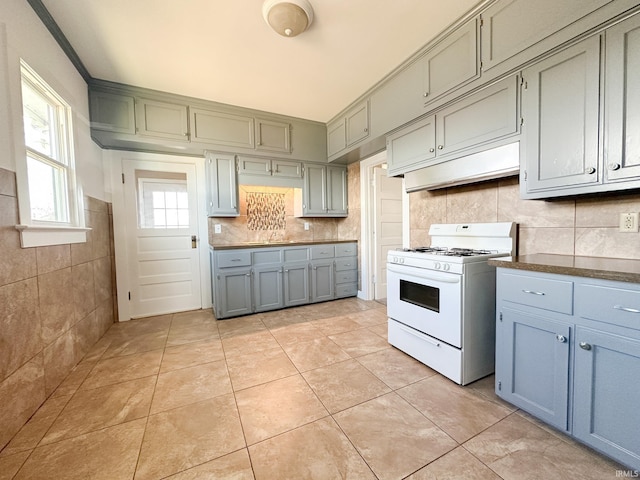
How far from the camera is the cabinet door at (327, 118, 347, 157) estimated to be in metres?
3.34

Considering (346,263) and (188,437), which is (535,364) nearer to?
(188,437)

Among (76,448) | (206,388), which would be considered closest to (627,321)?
(206,388)

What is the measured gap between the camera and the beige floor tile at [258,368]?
1.84 meters

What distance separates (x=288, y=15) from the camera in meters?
1.73

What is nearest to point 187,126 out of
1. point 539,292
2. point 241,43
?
point 241,43

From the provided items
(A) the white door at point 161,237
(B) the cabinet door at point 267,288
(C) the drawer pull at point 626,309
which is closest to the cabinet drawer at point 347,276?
(B) the cabinet door at point 267,288

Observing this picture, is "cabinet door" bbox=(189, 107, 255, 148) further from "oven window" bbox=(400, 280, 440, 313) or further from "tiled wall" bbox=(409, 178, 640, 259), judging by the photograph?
"oven window" bbox=(400, 280, 440, 313)

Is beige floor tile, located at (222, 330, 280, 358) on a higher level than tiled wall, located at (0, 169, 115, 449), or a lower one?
lower

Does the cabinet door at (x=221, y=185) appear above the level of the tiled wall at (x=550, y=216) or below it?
above

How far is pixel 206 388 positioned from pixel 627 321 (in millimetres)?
2300

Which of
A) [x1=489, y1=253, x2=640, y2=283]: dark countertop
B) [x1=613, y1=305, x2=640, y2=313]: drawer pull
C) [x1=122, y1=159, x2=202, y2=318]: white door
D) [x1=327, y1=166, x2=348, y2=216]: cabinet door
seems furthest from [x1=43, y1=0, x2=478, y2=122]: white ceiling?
[x1=613, y1=305, x2=640, y2=313]: drawer pull

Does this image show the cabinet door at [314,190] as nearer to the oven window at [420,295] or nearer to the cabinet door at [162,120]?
the cabinet door at [162,120]

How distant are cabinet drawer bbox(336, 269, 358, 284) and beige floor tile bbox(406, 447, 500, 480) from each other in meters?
2.60

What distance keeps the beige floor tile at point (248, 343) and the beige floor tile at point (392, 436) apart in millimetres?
1087
